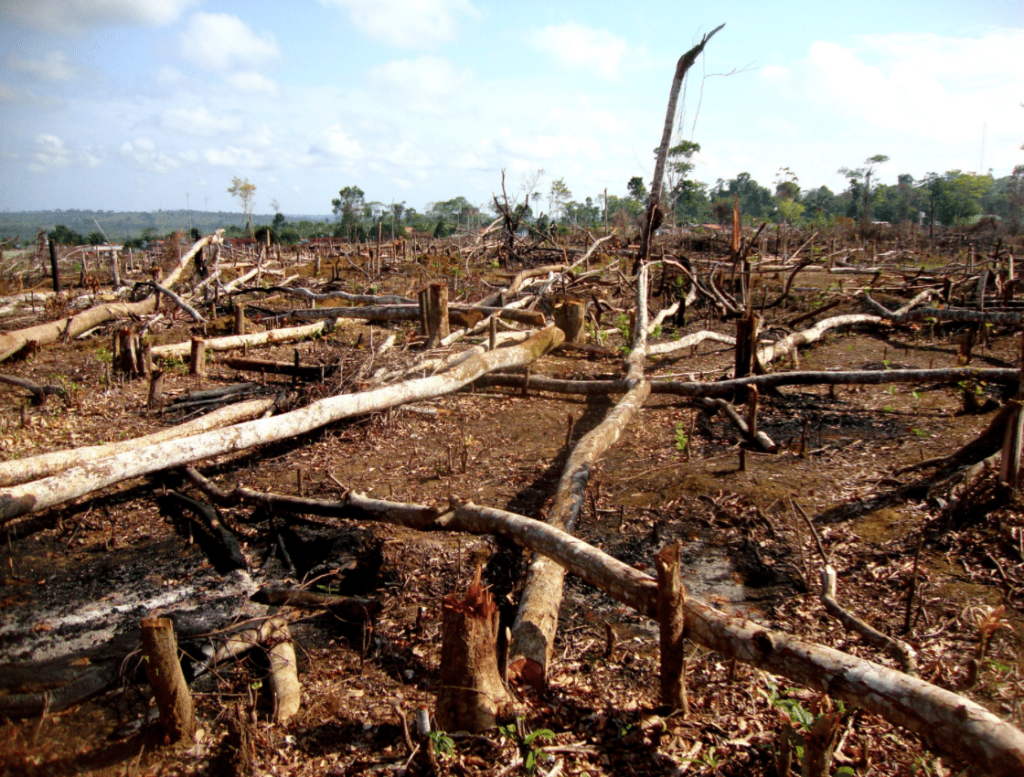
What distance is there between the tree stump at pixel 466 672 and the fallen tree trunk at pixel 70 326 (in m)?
9.83

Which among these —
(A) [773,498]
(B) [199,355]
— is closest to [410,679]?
(A) [773,498]

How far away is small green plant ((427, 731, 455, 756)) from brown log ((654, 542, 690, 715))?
1002 mm

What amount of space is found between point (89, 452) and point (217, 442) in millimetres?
984

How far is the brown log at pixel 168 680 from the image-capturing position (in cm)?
257

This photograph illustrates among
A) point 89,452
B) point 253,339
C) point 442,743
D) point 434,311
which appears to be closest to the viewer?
point 442,743

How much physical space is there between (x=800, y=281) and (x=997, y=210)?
65.3m

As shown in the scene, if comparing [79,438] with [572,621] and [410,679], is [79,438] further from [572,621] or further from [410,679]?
[572,621]

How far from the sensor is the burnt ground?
269 cm

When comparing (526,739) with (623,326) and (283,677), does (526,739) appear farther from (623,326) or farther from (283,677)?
(623,326)

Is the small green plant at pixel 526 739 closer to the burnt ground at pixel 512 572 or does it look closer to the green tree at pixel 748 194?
→ the burnt ground at pixel 512 572

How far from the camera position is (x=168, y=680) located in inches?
104

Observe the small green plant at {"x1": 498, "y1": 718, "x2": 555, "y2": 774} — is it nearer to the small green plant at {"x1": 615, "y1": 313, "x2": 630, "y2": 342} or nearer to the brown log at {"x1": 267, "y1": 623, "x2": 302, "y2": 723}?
the brown log at {"x1": 267, "y1": 623, "x2": 302, "y2": 723}

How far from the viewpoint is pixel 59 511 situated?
5.02m

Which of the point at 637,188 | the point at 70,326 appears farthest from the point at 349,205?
the point at 70,326
